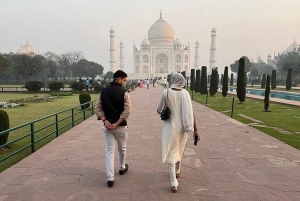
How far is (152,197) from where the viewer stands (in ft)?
9.89

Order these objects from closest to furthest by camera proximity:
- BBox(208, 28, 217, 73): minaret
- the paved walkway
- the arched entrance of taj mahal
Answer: the paved walkway < BBox(208, 28, 217, 73): minaret < the arched entrance of taj mahal

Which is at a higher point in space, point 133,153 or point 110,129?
point 110,129

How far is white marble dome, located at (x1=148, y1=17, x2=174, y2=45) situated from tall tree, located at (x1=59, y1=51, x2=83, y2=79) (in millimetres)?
25113

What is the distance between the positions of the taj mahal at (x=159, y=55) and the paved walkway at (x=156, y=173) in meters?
64.7

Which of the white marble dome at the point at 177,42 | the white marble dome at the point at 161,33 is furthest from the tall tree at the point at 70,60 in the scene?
the white marble dome at the point at 177,42

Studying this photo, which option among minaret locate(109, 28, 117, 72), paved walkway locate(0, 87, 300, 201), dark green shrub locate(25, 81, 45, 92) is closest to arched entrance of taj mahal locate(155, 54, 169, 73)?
minaret locate(109, 28, 117, 72)

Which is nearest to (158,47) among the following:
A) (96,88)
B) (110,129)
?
(96,88)

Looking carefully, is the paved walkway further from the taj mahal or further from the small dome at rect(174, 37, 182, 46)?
the small dome at rect(174, 37, 182, 46)

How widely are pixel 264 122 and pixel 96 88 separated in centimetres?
1739

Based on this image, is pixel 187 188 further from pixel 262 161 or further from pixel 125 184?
pixel 262 161

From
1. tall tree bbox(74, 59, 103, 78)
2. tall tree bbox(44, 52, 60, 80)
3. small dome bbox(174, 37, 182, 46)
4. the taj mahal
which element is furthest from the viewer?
small dome bbox(174, 37, 182, 46)

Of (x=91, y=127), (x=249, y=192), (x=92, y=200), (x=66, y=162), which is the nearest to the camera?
(x=92, y=200)

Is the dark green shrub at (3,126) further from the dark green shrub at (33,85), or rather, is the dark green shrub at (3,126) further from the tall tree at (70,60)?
the tall tree at (70,60)

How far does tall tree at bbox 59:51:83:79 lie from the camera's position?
51.8 meters
